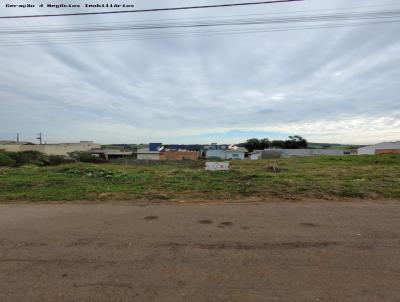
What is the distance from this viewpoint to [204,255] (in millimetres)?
4277

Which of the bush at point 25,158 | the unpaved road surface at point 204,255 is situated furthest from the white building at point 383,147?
the unpaved road surface at point 204,255

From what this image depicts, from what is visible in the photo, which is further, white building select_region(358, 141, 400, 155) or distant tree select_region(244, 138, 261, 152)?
distant tree select_region(244, 138, 261, 152)

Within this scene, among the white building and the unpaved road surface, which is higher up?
the white building

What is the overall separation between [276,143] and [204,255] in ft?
351

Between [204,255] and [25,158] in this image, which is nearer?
[204,255]

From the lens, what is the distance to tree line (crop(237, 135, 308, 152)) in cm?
10656

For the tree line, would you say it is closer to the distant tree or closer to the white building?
the distant tree

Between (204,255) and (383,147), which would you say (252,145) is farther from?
(204,255)

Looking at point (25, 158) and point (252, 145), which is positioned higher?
point (252, 145)

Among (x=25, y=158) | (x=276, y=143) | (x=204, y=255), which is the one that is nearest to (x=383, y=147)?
(x=276, y=143)

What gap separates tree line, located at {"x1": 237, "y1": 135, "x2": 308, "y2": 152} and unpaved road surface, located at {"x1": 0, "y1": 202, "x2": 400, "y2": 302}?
4049 inches

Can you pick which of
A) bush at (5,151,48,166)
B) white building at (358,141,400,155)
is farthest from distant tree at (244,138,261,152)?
bush at (5,151,48,166)

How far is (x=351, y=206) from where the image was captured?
7016 millimetres

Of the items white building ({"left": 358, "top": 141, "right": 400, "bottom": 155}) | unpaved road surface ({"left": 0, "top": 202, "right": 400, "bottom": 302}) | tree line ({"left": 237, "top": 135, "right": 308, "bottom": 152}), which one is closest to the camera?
unpaved road surface ({"left": 0, "top": 202, "right": 400, "bottom": 302})
